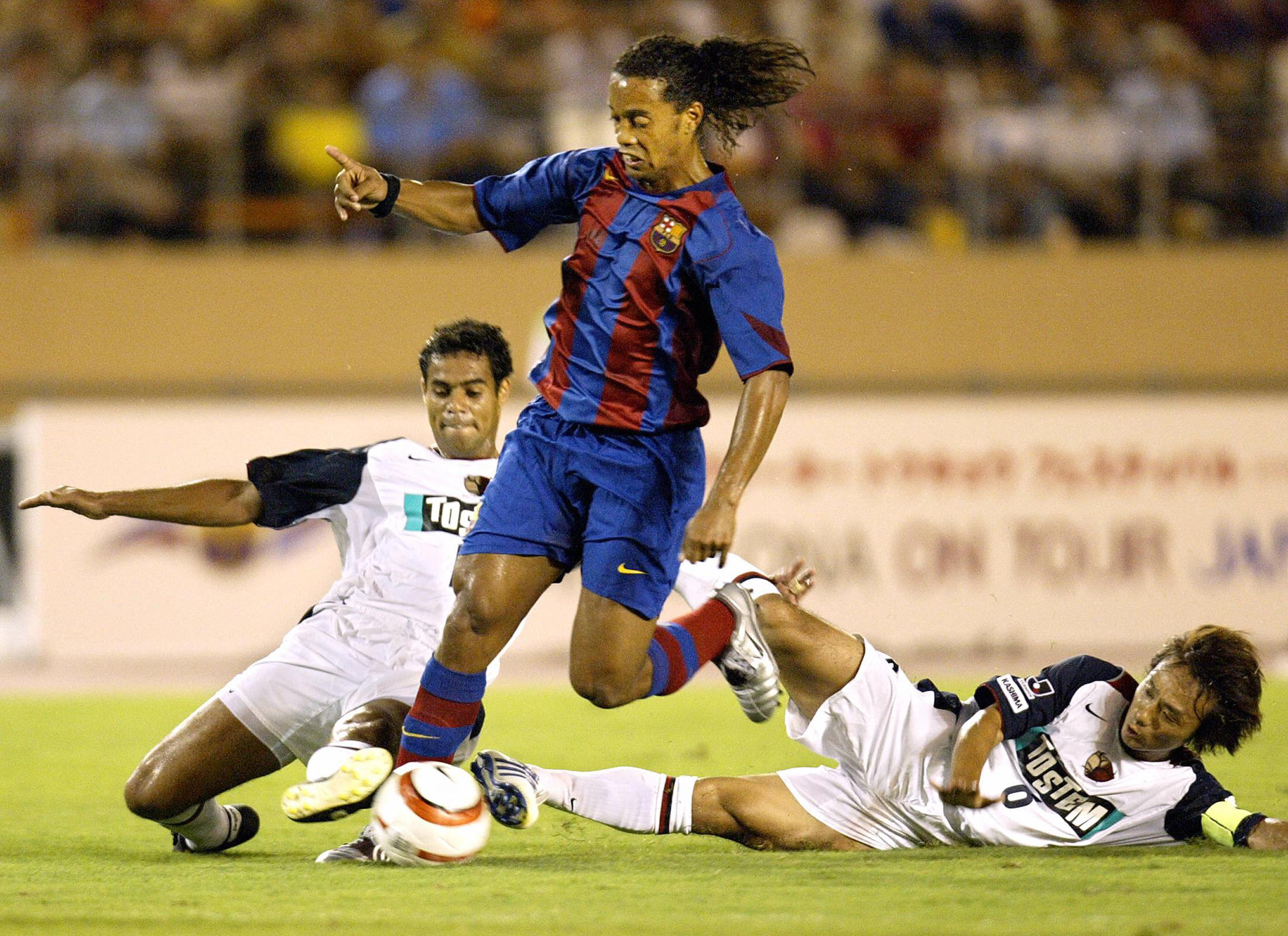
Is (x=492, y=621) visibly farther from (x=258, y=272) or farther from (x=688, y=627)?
(x=258, y=272)

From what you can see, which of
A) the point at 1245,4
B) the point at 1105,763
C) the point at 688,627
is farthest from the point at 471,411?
the point at 1245,4

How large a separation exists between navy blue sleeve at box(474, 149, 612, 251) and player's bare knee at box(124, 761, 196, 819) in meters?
1.99

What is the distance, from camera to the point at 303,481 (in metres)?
5.69

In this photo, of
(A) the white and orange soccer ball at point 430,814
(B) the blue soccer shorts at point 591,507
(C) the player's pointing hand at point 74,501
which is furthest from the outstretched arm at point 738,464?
(C) the player's pointing hand at point 74,501

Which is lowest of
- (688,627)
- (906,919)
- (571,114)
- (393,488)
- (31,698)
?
(31,698)

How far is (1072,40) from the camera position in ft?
43.5

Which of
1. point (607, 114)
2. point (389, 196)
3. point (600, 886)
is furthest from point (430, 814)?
point (607, 114)

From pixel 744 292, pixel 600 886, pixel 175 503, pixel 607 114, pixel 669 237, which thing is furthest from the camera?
pixel 607 114

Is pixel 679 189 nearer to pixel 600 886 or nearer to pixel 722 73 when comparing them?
pixel 722 73

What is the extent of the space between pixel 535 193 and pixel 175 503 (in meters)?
1.49

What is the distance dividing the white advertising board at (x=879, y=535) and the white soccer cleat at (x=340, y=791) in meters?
6.92

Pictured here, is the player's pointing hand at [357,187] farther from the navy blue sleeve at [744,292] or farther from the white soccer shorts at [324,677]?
the white soccer shorts at [324,677]

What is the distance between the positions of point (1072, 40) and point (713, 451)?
4.56 meters

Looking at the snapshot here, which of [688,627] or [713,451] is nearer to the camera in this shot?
[688,627]
